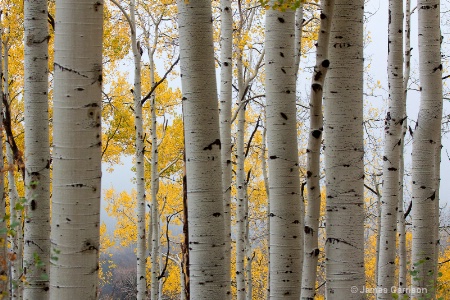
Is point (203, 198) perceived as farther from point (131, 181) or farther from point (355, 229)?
point (131, 181)

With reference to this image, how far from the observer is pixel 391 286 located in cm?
518

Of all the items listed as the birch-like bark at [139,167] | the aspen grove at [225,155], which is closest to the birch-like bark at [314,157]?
the aspen grove at [225,155]

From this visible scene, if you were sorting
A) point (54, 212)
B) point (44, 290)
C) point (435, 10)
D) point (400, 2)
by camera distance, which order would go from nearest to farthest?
point (54, 212), point (44, 290), point (435, 10), point (400, 2)

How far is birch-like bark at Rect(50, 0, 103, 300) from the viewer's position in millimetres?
2117

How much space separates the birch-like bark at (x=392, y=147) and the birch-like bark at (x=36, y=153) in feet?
11.0

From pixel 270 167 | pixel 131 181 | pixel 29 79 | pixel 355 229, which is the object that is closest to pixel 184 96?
pixel 270 167

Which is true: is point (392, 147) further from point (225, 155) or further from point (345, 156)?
point (345, 156)

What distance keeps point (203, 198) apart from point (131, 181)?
1257 cm

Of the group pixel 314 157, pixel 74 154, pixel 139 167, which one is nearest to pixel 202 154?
pixel 74 154

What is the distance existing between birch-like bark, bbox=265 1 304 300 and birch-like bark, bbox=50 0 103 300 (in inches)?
51.0

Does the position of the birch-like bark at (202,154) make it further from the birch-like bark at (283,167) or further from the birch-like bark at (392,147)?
the birch-like bark at (392,147)

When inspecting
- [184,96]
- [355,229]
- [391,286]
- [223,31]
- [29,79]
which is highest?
[223,31]

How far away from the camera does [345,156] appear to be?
2.90 metres

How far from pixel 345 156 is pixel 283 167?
40 cm
